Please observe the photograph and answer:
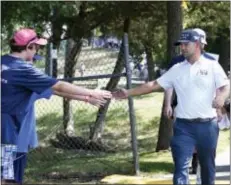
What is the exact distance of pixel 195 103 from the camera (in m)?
6.04

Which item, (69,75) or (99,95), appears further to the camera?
(69,75)

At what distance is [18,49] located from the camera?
4766 millimetres

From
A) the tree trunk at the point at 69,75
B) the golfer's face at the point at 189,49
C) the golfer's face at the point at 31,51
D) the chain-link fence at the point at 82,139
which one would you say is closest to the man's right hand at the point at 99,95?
the golfer's face at the point at 31,51

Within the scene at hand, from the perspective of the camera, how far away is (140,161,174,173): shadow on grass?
912cm

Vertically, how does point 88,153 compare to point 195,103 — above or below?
below

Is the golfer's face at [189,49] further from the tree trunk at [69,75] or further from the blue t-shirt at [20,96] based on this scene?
the tree trunk at [69,75]

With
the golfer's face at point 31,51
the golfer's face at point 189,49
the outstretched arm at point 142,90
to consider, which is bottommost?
the outstretched arm at point 142,90

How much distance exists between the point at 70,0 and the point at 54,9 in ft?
1.16

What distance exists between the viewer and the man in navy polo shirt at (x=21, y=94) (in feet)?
15.0

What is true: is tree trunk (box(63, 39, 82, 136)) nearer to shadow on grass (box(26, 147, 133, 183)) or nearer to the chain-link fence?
the chain-link fence


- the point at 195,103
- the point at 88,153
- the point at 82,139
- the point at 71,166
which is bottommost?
the point at 71,166

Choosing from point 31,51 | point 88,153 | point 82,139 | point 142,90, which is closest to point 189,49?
point 142,90

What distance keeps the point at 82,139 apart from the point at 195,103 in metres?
4.76

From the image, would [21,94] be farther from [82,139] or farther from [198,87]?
[82,139]
